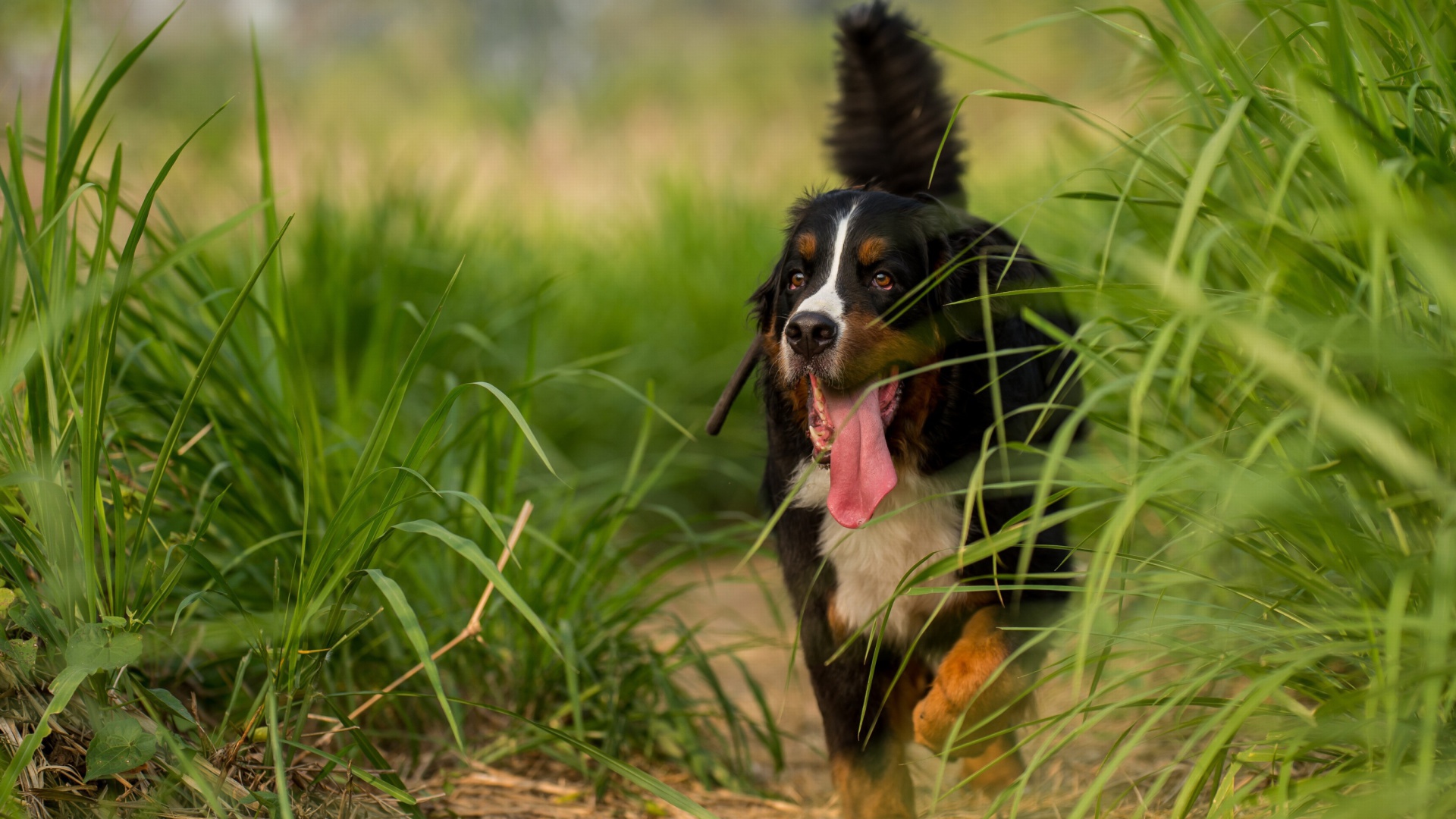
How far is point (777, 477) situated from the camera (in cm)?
271

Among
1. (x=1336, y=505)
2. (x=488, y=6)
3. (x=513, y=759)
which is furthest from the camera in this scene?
(x=488, y=6)

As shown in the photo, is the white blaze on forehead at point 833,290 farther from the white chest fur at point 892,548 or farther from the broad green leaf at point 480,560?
the broad green leaf at point 480,560

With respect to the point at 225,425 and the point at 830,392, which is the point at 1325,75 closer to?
the point at 830,392

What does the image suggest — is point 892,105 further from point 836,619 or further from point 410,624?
point 410,624

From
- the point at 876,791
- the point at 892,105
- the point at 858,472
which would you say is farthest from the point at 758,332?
the point at 876,791

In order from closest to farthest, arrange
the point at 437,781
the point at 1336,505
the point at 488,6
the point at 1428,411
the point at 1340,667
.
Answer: the point at 1428,411 < the point at 1336,505 < the point at 1340,667 < the point at 437,781 < the point at 488,6

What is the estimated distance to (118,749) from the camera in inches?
69.0

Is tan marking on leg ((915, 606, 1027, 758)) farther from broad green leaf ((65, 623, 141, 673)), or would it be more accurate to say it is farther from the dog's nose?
broad green leaf ((65, 623, 141, 673))

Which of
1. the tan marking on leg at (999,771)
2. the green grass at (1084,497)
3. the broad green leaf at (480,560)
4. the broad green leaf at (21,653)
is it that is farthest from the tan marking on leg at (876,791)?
the broad green leaf at (21,653)

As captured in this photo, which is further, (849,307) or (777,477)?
(777,477)

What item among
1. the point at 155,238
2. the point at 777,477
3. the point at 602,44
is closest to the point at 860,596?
the point at 777,477

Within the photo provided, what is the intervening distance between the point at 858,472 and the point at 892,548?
28 centimetres

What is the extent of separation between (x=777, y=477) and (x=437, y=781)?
102 cm

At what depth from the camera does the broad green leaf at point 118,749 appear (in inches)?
68.6
